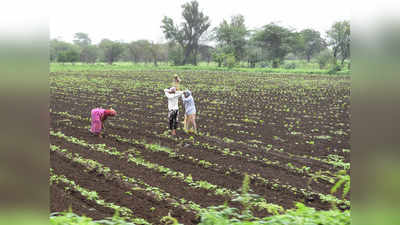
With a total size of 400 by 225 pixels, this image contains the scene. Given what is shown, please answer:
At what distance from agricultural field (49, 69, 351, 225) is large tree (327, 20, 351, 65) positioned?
36.2m

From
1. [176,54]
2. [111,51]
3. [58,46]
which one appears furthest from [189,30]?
[58,46]

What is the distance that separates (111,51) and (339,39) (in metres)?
34.2

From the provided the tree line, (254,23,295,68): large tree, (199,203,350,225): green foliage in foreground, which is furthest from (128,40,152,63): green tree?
(199,203,350,225): green foliage in foreground

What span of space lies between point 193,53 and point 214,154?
4276cm

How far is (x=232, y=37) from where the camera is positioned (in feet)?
162

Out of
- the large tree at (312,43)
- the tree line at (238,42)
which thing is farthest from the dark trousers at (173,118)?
the large tree at (312,43)

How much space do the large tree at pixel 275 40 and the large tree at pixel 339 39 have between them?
5.20 meters

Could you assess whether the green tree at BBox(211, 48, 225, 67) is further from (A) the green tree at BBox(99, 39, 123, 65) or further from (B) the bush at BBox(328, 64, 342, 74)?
(A) the green tree at BBox(99, 39, 123, 65)

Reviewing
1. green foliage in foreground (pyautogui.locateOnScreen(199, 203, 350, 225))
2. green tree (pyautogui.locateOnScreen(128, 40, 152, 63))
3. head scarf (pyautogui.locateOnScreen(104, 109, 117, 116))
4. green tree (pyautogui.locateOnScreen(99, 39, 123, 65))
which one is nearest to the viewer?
green foliage in foreground (pyautogui.locateOnScreen(199, 203, 350, 225))

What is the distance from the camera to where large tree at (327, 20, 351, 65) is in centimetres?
4869

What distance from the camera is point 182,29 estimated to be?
4831 cm
